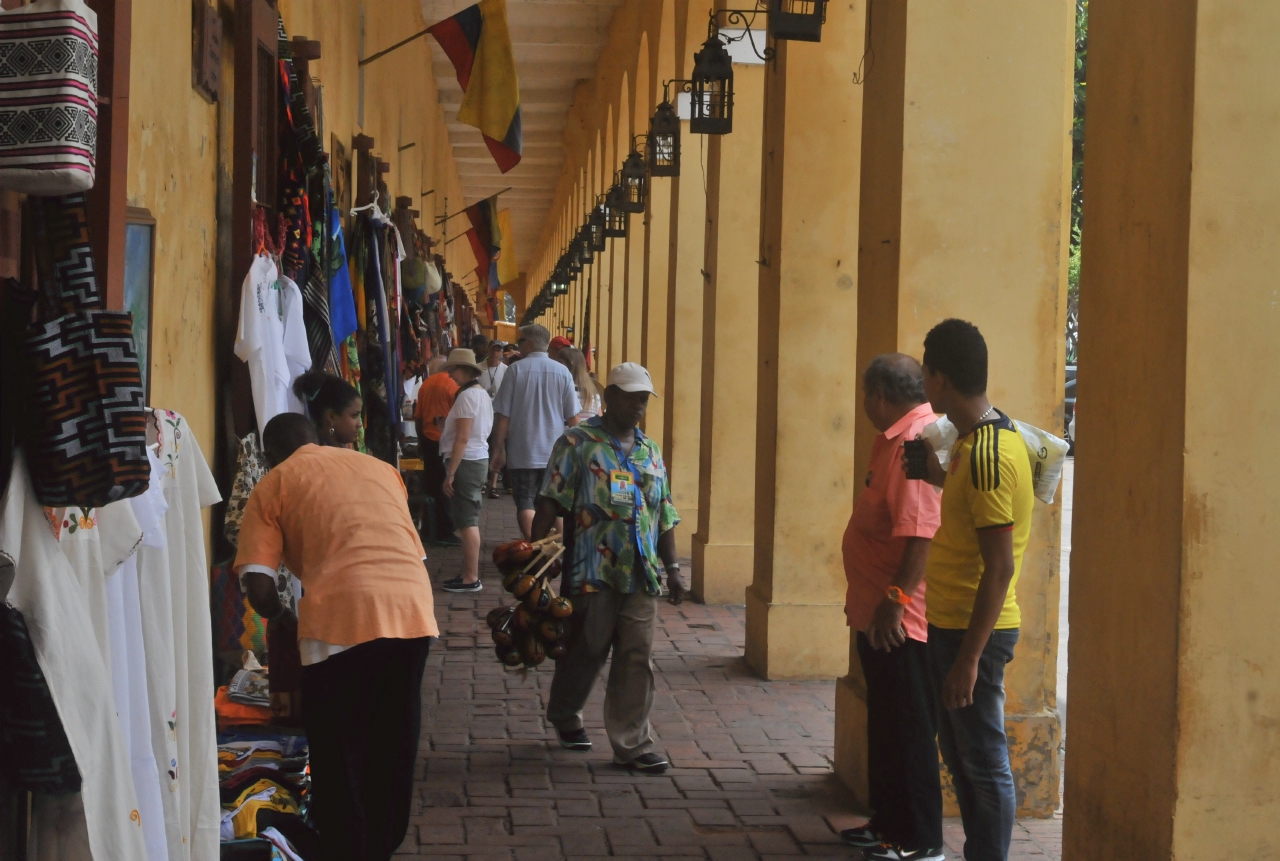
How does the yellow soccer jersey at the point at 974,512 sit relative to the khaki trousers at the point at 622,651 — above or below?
above

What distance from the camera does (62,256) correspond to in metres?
2.79

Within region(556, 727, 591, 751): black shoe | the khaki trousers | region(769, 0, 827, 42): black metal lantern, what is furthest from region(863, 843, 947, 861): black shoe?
region(769, 0, 827, 42): black metal lantern

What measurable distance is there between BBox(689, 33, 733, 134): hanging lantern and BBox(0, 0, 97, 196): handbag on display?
627cm

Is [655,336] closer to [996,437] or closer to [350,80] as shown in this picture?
[350,80]

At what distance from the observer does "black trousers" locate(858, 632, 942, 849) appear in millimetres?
4793

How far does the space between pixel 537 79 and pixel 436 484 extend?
562 inches

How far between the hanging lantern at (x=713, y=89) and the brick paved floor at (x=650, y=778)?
10.7 feet

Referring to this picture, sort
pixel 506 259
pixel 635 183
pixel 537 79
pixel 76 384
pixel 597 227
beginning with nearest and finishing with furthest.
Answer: pixel 76 384, pixel 635 183, pixel 597 227, pixel 537 79, pixel 506 259

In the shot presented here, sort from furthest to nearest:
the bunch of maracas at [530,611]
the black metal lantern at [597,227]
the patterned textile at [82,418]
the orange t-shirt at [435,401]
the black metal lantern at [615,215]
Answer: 1. the black metal lantern at [597,227]
2. the black metal lantern at [615,215]
3. the orange t-shirt at [435,401]
4. the bunch of maracas at [530,611]
5. the patterned textile at [82,418]

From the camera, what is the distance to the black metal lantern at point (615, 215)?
1571 cm


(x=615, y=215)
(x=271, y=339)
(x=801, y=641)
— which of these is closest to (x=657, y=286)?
(x=615, y=215)

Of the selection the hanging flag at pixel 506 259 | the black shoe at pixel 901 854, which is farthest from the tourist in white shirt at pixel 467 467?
the hanging flag at pixel 506 259

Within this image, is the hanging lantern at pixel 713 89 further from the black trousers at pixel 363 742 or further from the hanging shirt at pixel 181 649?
the hanging shirt at pixel 181 649

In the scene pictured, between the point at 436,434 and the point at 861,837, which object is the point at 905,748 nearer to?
the point at 861,837
